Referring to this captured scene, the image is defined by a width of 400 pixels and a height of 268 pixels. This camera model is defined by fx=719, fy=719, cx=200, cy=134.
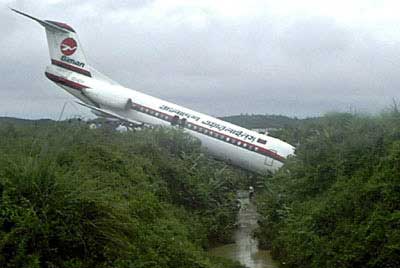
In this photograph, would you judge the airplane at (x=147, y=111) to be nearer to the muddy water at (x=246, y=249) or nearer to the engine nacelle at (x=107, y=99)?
the engine nacelle at (x=107, y=99)

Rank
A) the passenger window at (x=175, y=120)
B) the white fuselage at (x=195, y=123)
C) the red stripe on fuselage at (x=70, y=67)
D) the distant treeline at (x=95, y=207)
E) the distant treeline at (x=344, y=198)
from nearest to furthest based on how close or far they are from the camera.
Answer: the distant treeline at (x=95, y=207) → the distant treeline at (x=344, y=198) → the white fuselage at (x=195, y=123) → the passenger window at (x=175, y=120) → the red stripe on fuselage at (x=70, y=67)

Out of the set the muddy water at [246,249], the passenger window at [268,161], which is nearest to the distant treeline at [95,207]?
the muddy water at [246,249]

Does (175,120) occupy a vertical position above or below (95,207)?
above

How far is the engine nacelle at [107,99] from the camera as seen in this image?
105 feet

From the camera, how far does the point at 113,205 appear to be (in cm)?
1170

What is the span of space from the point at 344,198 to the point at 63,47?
24.5m

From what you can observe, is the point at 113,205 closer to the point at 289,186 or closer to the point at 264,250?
the point at 289,186

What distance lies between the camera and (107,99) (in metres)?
32.5

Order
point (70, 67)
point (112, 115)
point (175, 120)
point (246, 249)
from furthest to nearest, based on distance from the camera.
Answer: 1. point (70, 67)
2. point (112, 115)
3. point (175, 120)
4. point (246, 249)

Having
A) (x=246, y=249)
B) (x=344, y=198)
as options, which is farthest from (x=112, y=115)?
(x=344, y=198)

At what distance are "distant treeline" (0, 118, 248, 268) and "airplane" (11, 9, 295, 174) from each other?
22.1 ft

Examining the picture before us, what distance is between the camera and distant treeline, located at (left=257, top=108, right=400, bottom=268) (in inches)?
488

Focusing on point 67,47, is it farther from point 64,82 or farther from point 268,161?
point 268,161

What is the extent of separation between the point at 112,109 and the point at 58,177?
2142 centimetres
